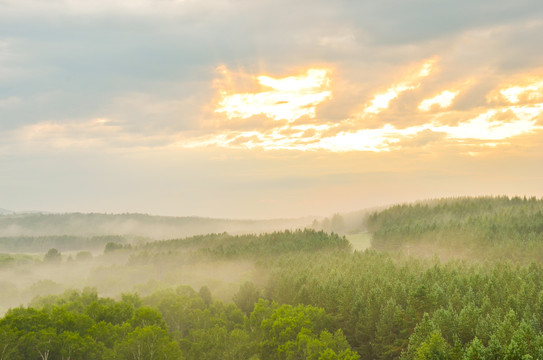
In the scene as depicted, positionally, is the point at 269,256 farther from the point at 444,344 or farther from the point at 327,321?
the point at 444,344

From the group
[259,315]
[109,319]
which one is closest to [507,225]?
[259,315]

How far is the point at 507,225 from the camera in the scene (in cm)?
18100

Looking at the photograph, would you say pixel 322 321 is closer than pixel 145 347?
No

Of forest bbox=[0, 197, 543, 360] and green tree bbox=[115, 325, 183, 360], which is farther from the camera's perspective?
green tree bbox=[115, 325, 183, 360]

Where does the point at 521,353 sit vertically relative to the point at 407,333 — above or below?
above

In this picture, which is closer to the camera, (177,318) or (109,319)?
(109,319)

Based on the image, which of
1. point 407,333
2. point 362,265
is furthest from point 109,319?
point 362,265

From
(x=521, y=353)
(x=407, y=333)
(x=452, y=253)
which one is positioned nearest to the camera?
(x=521, y=353)

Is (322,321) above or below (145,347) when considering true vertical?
below

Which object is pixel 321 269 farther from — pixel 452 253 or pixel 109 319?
pixel 452 253

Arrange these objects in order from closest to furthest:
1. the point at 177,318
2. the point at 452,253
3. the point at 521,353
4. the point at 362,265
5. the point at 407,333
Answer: the point at 521,353, the point at 407,333, the point at 177,318, the point at 362,265, the point at 452,253

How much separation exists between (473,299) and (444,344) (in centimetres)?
2442

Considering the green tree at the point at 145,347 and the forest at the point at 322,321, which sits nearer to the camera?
the forest at the point at 322,321

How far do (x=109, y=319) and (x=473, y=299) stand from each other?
7096 centimetres
